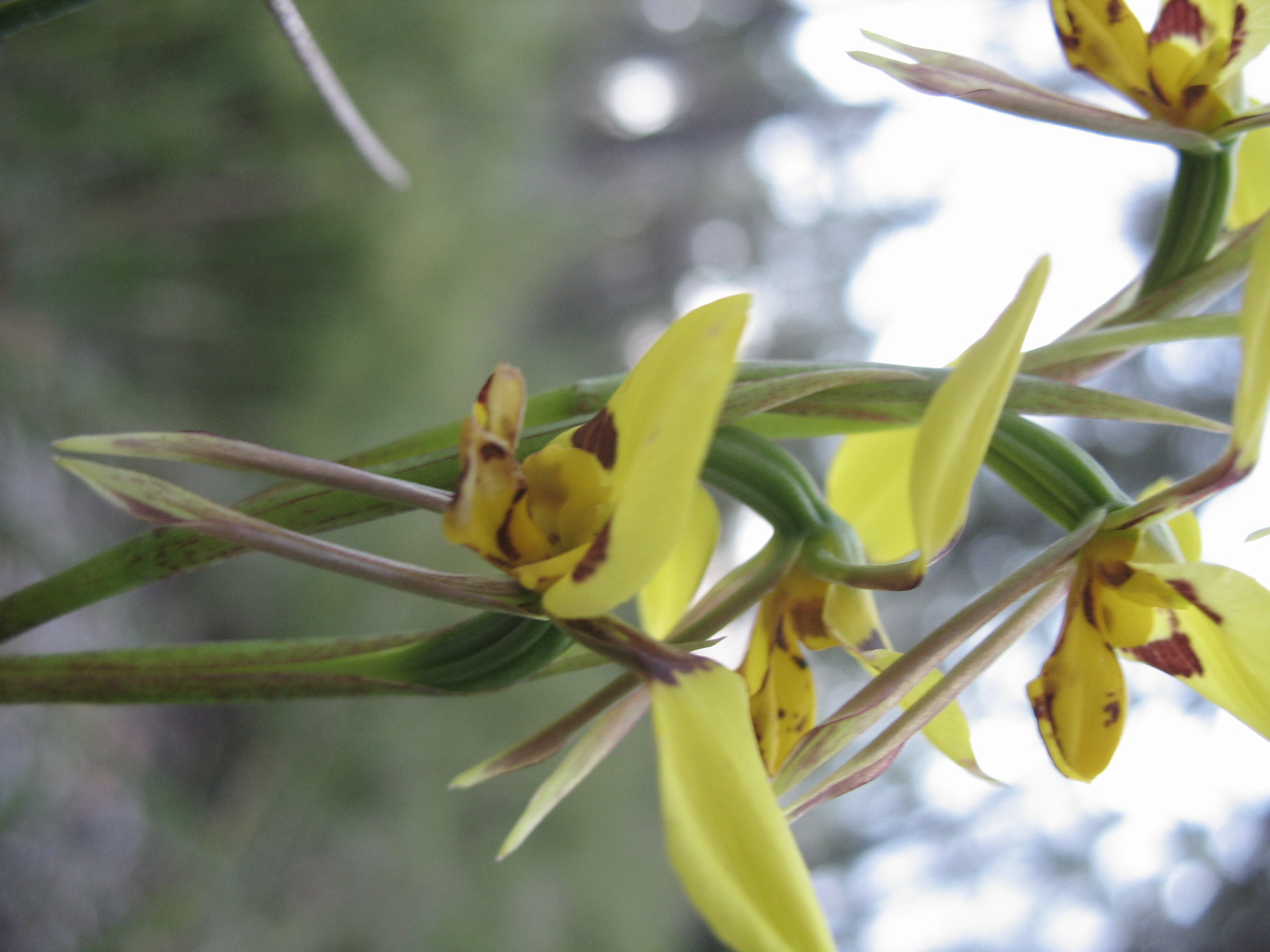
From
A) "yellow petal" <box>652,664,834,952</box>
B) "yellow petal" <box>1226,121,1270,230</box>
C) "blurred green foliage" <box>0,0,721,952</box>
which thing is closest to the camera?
"yellow petal" <box>652,664,834,952</box>

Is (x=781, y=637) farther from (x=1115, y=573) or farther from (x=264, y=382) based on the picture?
(x=264, y=382)

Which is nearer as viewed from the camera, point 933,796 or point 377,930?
point 377,930

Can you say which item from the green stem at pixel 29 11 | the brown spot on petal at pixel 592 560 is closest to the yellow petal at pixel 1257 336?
the brown spot on petal at pixel 592 560

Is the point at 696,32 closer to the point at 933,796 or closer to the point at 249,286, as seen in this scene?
the point at 249,286

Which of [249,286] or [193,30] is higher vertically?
[193,30]

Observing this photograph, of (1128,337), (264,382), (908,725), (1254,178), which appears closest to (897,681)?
(908,725)

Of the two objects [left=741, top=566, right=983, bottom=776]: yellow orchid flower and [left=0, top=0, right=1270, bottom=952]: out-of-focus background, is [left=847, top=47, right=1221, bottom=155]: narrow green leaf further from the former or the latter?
[left=0, top=0, right=1270, bottom=952]: out-of-focus background

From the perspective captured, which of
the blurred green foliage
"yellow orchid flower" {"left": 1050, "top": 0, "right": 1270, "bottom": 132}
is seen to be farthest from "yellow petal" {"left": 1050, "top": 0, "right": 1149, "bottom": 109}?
the blurred green foliage

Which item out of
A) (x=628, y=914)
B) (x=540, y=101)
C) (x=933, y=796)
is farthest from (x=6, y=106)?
(x=933, y=796)
